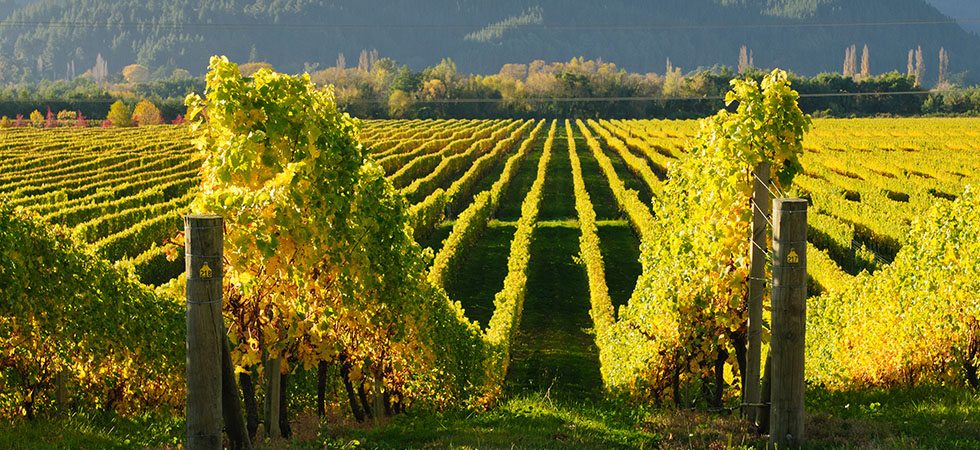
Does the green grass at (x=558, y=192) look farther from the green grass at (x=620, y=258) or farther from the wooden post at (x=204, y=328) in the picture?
the wooden post at (x=204, y=328)

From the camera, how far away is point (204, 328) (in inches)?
233

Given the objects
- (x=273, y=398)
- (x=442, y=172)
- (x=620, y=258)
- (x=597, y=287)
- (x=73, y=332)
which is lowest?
(x=620, y=258)

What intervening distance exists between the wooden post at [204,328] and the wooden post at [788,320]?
3887 mm

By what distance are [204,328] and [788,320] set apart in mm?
4089

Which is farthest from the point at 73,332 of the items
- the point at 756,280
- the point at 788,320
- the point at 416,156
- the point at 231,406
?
the point at 416,156

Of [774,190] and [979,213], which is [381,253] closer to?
[774,190]

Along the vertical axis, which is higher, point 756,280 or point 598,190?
point 756,280

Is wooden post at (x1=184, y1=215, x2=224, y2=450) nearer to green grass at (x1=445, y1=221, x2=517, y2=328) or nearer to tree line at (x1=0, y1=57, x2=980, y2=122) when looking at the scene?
green grass at (x1=445, y1=221, x2=517, y2=328)

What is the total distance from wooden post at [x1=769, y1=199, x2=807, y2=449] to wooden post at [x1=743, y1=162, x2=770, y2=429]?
0.78 m

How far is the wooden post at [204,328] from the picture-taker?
19.1 feet

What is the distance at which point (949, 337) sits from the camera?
10445 mm

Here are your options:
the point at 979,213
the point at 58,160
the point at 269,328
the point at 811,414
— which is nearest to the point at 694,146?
the point at 811,414

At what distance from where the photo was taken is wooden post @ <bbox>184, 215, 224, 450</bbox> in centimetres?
581

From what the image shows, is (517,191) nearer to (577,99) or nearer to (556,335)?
(556,335)
